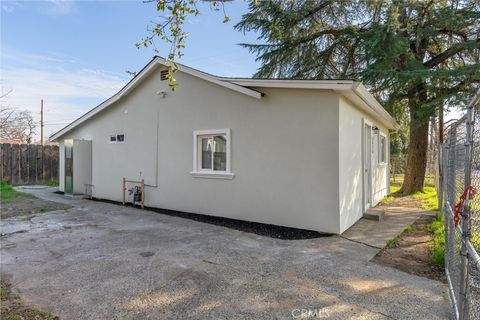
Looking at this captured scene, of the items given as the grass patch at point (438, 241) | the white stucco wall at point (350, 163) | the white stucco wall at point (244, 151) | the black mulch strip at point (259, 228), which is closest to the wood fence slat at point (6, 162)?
the white stucco wall at point (244, 151)

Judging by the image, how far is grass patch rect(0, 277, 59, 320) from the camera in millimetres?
2824

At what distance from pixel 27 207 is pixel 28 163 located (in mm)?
7317

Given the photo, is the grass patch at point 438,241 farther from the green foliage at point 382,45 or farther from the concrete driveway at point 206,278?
the green foliage at point 382,45

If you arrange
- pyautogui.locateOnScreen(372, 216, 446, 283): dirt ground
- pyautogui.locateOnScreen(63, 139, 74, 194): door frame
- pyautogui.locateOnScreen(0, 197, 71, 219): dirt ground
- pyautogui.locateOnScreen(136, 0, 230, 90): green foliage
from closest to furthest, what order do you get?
1. pyautogui.locateOnScreen(136, 0, 230, 90): green foliage
2. pyautogui.locateOnScreen(372, 216, 446, 283): dirt ground
3. pyautogui.locateOnScreen(0, 197, 71, 219): dirt ground
4. pyautogui.locateOnScreen(63, 139, 74, 194): door frame

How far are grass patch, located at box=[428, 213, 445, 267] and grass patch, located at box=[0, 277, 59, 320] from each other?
497cm

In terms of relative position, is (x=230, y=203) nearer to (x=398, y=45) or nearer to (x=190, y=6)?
(x=190, y=6)

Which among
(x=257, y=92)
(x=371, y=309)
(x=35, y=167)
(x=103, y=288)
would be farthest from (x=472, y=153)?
(x=35, y=167)

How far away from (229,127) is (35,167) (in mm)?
12756

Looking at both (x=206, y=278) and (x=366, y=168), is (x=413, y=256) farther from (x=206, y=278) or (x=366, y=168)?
(x=366, y=168)

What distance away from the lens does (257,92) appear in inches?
250

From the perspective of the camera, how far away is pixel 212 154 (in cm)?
750

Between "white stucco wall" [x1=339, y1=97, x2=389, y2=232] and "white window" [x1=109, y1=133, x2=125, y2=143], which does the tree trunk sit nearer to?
"white stucco wall" [x1=339, y1=97, x2=389, y2=232]

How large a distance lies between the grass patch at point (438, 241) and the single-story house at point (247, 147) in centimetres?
154

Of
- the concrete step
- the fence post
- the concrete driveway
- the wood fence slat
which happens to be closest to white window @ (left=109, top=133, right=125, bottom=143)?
the concrete driveway
